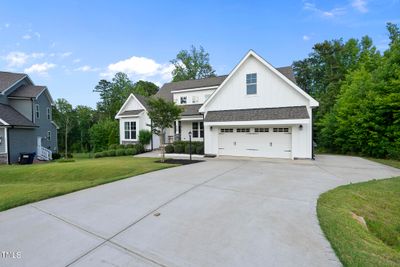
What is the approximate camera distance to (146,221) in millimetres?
4297

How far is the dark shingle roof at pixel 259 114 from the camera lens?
42.2 ft

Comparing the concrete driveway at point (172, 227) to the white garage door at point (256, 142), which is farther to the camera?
the white garage door at point (256, 142)

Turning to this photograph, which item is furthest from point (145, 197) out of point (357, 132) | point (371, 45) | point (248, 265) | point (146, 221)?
point (371, 45)

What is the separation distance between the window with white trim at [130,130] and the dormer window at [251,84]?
39.8ft

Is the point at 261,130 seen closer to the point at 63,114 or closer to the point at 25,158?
the point at 25,158

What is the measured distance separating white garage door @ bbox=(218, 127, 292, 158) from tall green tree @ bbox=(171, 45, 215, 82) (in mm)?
26616

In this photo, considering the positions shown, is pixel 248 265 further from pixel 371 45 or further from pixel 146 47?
pixel 371 45

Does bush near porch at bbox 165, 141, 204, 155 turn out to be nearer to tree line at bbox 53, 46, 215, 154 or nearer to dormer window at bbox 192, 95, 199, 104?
dormer window at bbox 192, 95, 199, 104

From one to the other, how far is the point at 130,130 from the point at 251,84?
13105 mm

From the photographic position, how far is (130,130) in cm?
2120

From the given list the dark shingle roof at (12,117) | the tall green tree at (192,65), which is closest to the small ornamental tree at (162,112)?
the dark shingle roof at (12,117)

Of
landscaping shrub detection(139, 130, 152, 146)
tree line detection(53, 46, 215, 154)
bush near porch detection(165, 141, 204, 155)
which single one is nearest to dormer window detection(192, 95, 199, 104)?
landscaping shrub detection(139, 130, 152, 146)

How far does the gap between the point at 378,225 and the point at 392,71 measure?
14765mm

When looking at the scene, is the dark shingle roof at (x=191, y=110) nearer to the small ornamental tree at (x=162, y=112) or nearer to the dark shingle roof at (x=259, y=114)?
the dark shingle roof at (x=259, y=114)
